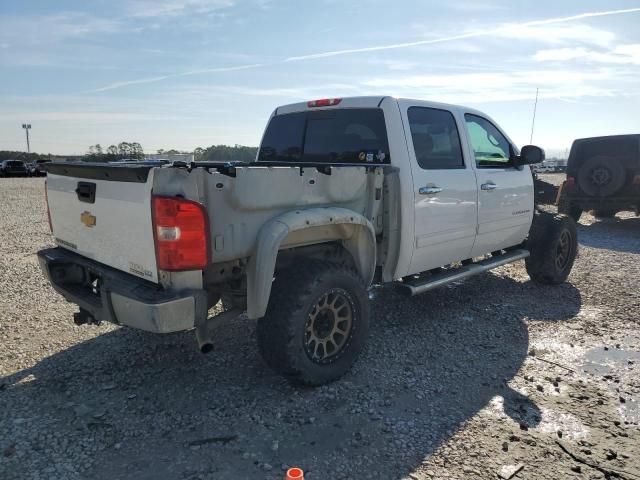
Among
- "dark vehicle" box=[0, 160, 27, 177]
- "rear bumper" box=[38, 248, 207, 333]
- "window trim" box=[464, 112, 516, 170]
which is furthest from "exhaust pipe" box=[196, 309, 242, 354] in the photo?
"dark vehicle" box=[0, 160, 27, 177]

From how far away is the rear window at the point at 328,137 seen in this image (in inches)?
160

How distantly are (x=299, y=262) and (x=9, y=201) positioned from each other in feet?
53.0

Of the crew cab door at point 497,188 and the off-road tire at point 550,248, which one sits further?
the off-road tire at point 550,248

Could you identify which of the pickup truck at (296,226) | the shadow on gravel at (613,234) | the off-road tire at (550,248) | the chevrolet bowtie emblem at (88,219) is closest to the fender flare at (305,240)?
the pickup truck at (296,226)

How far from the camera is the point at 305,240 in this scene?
339 cm

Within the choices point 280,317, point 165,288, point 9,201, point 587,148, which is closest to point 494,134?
point 280,317

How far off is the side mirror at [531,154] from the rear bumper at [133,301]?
12.7 ft

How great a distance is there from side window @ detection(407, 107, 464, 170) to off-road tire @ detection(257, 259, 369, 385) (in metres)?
1.38

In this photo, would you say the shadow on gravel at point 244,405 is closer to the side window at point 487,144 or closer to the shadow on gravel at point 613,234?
the side window at point 487,144

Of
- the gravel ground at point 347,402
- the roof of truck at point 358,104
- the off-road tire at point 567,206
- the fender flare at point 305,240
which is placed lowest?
the gravel ground at point 347,402

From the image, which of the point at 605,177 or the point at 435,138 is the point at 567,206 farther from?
Answer: the point at 435,138

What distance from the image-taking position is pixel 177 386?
3.43 metres

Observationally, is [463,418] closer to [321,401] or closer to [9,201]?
[321,401]

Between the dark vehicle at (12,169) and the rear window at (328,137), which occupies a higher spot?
the rear window at (328,137)
